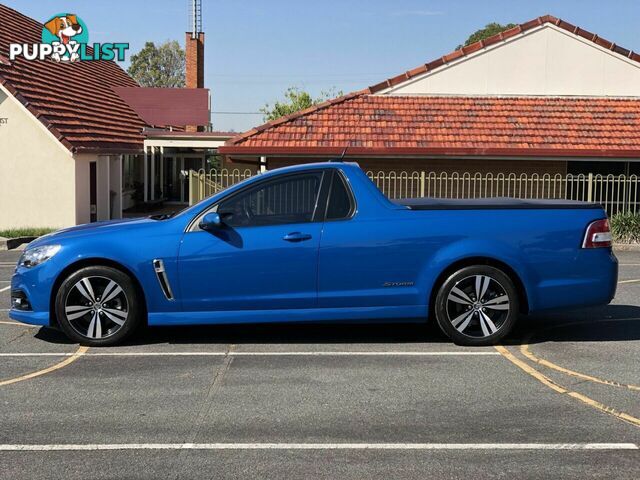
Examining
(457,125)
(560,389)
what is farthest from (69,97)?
(560,389)

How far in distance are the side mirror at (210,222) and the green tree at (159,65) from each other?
86002 mm

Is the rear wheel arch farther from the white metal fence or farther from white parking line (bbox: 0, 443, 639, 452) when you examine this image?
the white metal fence

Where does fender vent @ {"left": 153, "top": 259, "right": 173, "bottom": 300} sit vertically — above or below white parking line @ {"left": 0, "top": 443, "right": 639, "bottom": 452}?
above

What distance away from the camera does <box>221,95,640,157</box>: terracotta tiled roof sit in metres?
19.5

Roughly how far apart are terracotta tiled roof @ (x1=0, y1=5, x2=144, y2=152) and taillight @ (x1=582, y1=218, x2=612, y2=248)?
15.0 m

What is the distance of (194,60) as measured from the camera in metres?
42.8

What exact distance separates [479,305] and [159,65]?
89192 mm

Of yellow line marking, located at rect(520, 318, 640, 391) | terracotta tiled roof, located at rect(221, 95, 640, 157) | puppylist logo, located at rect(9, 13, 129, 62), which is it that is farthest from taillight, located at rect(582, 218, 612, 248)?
puppylist logo, located at rect(9, 13, 129, 62)

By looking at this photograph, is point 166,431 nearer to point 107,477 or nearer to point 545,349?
point 107,477

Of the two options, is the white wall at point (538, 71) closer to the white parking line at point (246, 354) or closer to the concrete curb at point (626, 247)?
the concrete curb at point (626, 247)

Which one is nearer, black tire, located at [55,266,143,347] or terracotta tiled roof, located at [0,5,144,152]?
A: black tire, located at [55,266,143,347]

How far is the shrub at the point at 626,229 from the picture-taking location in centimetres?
1803

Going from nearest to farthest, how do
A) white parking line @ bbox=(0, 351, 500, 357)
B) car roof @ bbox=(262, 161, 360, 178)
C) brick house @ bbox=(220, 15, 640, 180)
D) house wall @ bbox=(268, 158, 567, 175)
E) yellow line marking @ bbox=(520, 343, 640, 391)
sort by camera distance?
yellow line marking @ bbox=(520, 343, 640, 391) < white parking line @ bbox=(0, 351, 500, 357) < car roof @ bbox=(262, 161, 360, 178) < brick house @ bbox=(220, 15, 640, 180) < house wall @ bbox=(268, 158, 567, 175)

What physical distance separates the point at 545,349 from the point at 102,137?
18.5 m
